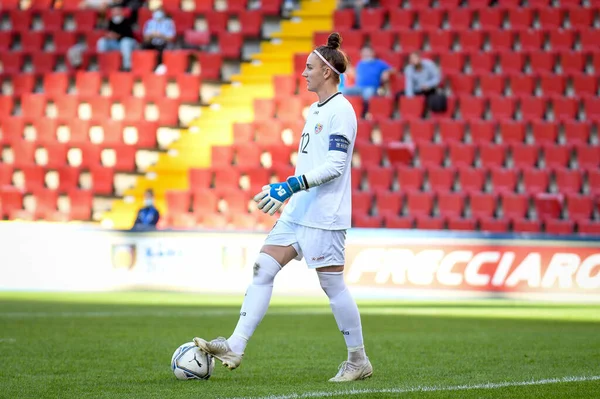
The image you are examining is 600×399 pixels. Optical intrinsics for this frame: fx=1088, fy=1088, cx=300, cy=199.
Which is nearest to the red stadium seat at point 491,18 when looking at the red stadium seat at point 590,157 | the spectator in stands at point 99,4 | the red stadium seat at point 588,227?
the red stadium seat at point 590,157

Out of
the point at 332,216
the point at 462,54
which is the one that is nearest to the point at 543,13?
the point at 462,54

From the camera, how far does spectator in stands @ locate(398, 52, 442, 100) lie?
19500mm

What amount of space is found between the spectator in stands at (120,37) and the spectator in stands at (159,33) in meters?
0.41

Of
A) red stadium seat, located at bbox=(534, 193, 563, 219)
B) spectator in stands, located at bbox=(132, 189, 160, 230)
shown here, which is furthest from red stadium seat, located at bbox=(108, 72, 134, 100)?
red stadium seat, located at bbox=(534, 193, 563, 219)

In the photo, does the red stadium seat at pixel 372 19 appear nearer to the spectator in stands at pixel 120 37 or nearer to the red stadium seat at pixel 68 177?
the spectator in stands at pixel 120 37

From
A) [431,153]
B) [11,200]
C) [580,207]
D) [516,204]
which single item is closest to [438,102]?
[431,153]

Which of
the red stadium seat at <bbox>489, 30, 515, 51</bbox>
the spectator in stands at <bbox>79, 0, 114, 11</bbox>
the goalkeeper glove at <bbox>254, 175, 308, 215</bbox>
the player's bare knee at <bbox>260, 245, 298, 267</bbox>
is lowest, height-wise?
the player's bare knee at <bbox>260, 245, 298, 267</bbox>

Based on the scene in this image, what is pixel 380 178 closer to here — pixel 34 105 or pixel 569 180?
Result: pixel 569 180

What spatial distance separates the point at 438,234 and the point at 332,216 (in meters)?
9.71

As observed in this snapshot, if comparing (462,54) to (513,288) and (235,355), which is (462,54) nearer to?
(513,288)

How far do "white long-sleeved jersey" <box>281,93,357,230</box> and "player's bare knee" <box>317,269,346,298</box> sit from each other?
283 millimetres

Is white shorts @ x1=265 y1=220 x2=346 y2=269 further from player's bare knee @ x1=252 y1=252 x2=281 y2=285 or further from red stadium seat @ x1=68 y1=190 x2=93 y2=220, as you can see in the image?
red stadium seat @ x1=68 y1=190 x2=93 y2=220

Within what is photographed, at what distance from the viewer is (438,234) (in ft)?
52.7

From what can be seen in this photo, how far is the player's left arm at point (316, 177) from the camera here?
6.36 metres
